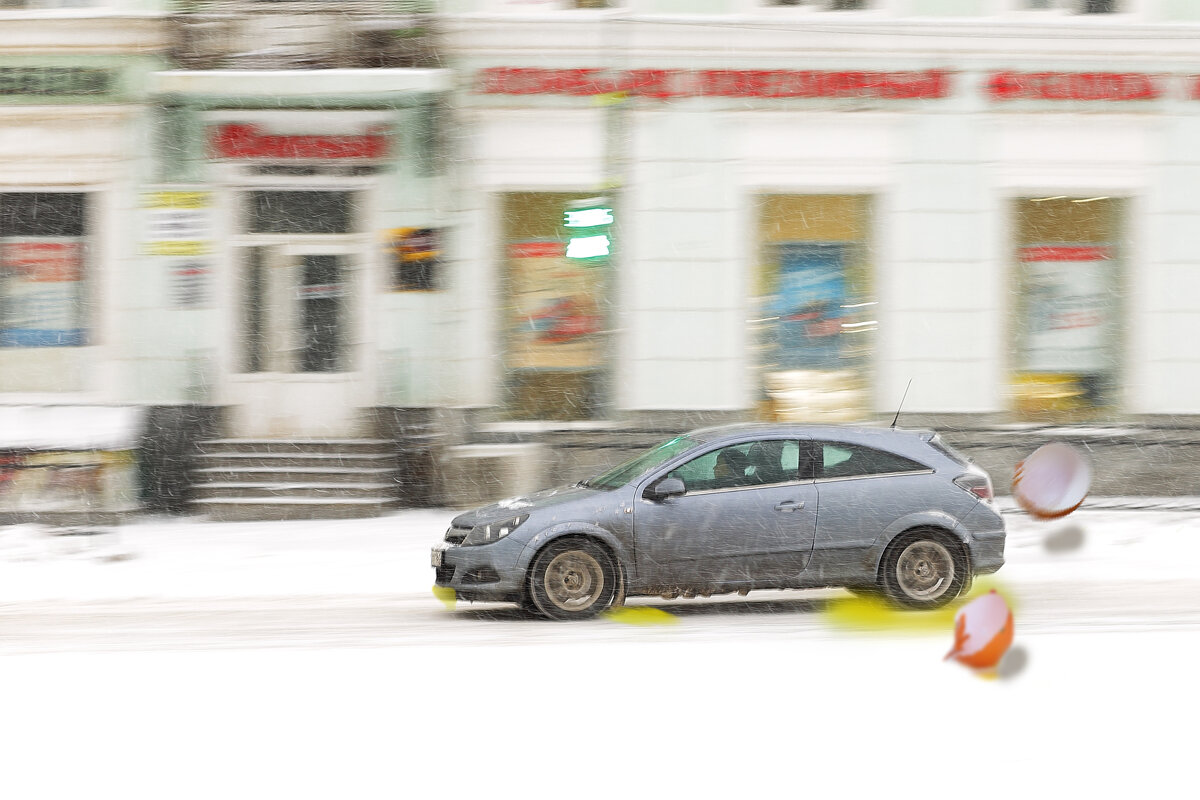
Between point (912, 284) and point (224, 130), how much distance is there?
8306 millimetres

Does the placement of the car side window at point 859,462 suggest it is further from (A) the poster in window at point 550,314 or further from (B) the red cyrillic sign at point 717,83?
(B) the red cyrillic sign at point 717,83

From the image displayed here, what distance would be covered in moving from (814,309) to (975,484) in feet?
23.6

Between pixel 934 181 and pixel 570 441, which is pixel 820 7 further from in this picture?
pixel 570 441

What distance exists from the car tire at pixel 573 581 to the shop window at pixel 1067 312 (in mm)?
9045

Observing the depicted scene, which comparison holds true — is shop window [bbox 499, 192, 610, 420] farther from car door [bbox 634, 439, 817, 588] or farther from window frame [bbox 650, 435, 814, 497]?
car door [bbox 634, 439, 817, 588]

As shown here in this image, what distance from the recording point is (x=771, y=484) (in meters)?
9.21

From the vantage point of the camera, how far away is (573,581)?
8.87 metres

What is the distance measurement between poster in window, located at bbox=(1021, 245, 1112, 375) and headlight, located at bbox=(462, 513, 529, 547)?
377 inches

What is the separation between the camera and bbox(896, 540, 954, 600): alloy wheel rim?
921 cm

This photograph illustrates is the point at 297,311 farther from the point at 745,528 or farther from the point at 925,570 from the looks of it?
the point at 925,570

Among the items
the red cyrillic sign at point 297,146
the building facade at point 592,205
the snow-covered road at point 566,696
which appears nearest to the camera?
the snow-covered road at point 566,696

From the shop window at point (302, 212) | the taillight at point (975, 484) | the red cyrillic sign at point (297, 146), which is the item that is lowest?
the taillight at point (975, 484)

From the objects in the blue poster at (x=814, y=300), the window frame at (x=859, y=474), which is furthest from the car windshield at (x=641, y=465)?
the blue poster at (x=814, y=300)

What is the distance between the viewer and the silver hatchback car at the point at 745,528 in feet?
29.1
